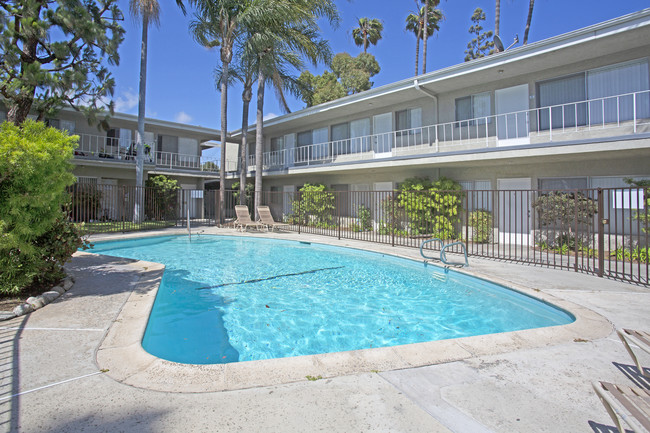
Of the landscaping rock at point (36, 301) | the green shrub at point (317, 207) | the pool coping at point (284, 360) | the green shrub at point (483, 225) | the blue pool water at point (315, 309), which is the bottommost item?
the blue pool water at point (315, 309)

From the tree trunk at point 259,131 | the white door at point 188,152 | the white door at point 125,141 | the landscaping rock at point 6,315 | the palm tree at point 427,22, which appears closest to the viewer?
the landscaping rock at point 6,315

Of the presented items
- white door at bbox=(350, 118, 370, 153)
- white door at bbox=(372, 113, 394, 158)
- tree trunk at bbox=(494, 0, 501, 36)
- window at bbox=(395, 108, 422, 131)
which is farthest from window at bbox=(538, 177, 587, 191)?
tree trunk at bbox=(494, 0, 501, 36)

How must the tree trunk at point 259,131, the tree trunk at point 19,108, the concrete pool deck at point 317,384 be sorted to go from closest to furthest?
the concrete pool deck at point 317,384, the tree trunk at point 19,108, the tree trunk at point 259,131

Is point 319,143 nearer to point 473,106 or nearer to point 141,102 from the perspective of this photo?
point 473,106

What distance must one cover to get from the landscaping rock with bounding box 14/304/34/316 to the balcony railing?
1232 cm

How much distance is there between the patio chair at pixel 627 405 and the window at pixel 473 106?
12.3 m

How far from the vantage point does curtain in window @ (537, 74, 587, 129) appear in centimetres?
1070

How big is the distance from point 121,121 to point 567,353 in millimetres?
23405

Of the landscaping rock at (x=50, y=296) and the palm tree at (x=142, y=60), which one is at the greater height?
the palm tree at (x=142, y=60)

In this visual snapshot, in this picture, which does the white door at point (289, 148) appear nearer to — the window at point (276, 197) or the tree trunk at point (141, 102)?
the window at point (276, 197)

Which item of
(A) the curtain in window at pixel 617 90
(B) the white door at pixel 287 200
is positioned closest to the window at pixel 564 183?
(A) the curtain in window at pixel 617 90

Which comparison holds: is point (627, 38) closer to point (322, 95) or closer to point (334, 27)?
point (334, 27)

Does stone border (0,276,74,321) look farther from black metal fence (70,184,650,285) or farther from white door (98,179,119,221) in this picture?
white door (98,179,119,221)

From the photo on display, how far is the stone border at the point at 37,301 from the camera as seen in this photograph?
14.1 ft
